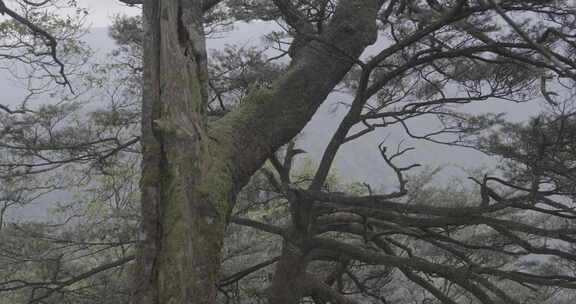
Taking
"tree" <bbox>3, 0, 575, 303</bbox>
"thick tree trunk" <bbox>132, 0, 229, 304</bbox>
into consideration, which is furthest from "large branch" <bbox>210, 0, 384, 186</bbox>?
"thick tree trunk" <bbox>132, 0, 229, 304</bbox>

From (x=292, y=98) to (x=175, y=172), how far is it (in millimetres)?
843

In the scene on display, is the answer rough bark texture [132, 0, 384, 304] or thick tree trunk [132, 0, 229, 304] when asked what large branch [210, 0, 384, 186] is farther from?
thick tree trunk [132, 0, 229, 304]

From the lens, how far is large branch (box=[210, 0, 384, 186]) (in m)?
2.10

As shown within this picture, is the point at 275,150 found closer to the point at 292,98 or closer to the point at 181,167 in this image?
the point at 292,98

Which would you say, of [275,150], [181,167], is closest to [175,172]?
[181,167]

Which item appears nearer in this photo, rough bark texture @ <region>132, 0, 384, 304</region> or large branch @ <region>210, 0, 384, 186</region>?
rough bark texture @ <region>132, 0, 384, 304</region>

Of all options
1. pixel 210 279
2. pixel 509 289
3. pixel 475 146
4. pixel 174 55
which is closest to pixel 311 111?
pixel 174 55

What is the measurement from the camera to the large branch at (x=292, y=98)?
2.10 m

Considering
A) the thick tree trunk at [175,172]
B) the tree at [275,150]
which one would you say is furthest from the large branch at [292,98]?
the thick tree trunk at [175,172]

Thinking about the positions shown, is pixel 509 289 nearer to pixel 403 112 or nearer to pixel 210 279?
pixel 403 112

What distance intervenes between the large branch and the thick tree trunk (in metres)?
0.25

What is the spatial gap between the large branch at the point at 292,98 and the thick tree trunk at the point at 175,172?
9.8 inches

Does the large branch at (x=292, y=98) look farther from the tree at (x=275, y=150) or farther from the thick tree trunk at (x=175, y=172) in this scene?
the thick tree trunk at (x=175, y=172)

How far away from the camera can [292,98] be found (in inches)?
91.0
